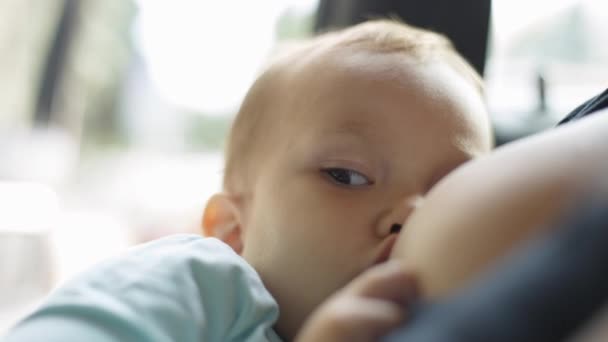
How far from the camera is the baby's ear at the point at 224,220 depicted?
0.86 metres

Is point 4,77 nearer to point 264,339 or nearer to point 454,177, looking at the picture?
point 264,339

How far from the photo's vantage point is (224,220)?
0.88 metres

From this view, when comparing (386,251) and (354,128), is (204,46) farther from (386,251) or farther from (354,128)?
(386,251)

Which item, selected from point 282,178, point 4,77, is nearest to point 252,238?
point 282,178

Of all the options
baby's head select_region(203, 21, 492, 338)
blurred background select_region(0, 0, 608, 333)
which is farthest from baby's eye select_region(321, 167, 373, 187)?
blurred background select_region(0, 0, 608, 333)

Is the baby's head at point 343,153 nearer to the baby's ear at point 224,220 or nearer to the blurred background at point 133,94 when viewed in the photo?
the baby's ear at point 224,220

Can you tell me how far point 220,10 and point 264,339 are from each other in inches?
51.6

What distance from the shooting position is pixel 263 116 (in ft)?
2.80

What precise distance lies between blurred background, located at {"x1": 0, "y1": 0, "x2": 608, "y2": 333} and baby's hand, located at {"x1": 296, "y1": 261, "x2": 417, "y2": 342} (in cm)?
95

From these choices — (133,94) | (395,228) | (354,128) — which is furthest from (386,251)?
(133,94)

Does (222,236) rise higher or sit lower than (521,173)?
lower

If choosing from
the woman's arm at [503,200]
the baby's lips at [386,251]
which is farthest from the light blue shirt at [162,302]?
the woman's arm at [503,200]

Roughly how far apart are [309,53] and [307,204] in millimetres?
259

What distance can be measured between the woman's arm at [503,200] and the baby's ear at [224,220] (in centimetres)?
→ 43
